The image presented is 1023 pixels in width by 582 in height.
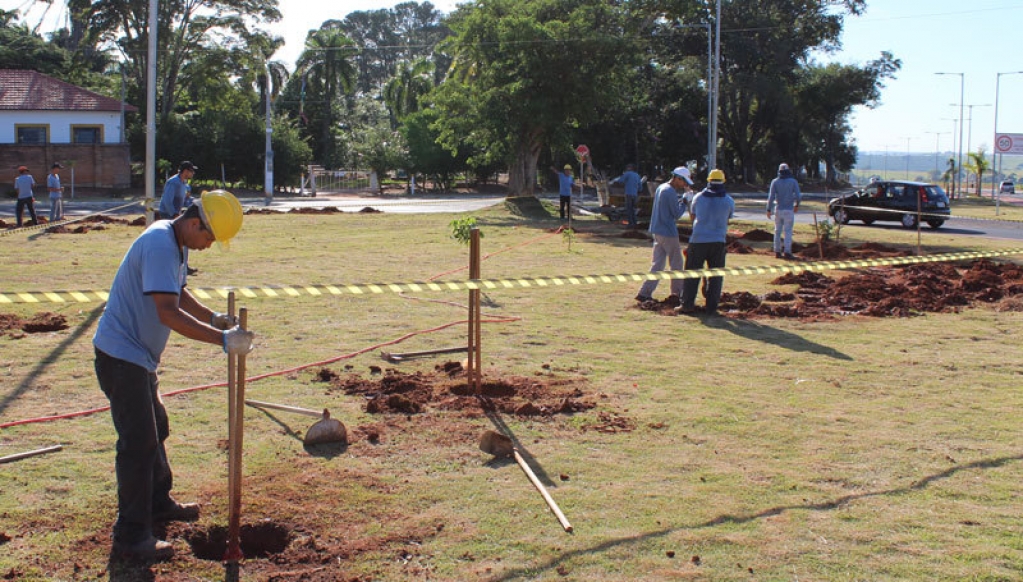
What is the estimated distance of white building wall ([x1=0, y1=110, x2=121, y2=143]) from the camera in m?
47.5

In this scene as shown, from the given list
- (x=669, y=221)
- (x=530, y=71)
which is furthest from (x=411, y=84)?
(x=669, y=221)

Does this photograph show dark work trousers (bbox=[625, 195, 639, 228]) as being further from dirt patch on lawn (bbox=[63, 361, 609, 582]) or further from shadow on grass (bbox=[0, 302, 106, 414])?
dirt patch on lawn (bbox=[63, 361, 609, 582])

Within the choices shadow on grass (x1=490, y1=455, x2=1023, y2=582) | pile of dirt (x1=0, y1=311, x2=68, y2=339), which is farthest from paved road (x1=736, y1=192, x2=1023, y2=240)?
pile of dirt (x1=0, y1=311, x2=68, y2=339)

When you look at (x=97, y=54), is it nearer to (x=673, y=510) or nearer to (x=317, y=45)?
(x=317, y=45)

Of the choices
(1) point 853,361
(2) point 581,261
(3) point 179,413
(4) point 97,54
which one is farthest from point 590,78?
(4) point 97,54

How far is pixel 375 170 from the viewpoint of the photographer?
54969mm

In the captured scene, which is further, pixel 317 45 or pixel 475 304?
pixel 317 45

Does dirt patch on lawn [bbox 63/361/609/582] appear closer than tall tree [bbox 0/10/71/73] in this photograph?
Yes

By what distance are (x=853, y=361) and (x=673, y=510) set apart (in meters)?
4.78

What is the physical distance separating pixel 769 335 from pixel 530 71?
70.8ft

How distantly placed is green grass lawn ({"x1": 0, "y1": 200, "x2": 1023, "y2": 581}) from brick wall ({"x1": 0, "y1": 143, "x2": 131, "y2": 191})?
3790 centimetres

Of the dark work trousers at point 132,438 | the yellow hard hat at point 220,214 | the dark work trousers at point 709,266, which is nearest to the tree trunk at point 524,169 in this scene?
the dark work trousers at point 709,266

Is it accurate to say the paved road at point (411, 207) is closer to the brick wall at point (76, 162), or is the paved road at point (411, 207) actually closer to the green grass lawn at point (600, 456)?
the brick wall at point (76, 162)

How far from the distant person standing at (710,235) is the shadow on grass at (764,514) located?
5679 millimetres
